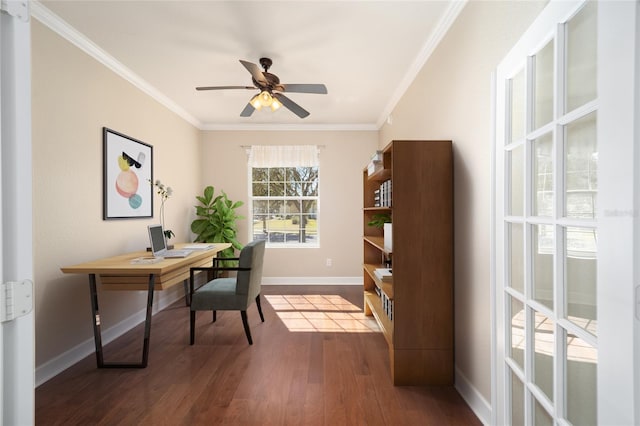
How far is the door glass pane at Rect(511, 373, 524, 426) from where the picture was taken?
1.26m

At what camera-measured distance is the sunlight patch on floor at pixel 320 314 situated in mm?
3141

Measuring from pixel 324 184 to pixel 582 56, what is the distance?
4.08m

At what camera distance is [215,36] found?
2.44 meters

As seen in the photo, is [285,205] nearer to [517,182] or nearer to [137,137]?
[137,137]

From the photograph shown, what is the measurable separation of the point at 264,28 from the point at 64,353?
2.94 meters

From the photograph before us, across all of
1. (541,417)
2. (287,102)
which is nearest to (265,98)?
(287,102)

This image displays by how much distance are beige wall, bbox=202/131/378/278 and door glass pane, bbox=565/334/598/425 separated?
395 centimetres

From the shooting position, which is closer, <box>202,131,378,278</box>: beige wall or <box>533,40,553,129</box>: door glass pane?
<box>533,40,553,129</box>: door glass pane

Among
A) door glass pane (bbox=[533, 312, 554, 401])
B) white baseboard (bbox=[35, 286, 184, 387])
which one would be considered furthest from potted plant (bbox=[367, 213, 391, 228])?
white baseboard (bbox=[35, 286, 184, 387])

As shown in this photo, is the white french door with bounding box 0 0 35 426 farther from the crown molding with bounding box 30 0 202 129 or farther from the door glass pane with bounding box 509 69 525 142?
the crown molding with bounding box 30 0 202 129

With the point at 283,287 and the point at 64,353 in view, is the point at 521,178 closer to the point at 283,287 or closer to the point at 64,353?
the point at 64,353

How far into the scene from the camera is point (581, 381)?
0.92 meters

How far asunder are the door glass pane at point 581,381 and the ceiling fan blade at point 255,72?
236 centimetres

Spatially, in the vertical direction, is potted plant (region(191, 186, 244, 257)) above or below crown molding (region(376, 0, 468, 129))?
below
